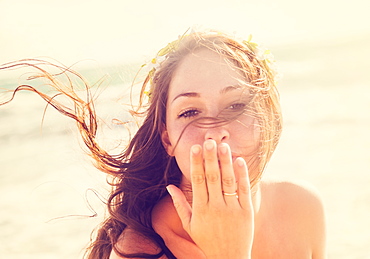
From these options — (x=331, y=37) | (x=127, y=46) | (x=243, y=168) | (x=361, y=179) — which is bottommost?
(x=243, y=168)

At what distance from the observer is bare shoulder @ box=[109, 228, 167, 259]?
319 centimetres

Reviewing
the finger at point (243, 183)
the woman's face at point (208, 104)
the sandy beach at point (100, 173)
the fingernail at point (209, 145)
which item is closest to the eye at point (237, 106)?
the woman's face at point (208, 104)

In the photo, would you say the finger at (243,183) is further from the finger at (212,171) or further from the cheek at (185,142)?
the cheek at (185,142)

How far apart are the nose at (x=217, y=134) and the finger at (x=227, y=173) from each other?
0.29 meters

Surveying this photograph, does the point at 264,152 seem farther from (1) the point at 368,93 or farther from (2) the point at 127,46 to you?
(2) the point at 127,46

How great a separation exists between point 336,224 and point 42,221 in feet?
11.0

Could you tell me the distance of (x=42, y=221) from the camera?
20.7 ft

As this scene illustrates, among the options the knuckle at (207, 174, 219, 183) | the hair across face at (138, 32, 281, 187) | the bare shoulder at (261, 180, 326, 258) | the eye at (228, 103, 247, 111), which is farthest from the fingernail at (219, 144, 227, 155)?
the bare shoulder at (261, 180, 326, 258)

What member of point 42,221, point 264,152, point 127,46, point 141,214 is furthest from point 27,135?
point 264,152

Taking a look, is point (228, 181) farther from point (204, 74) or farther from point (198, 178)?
point (204, 74)

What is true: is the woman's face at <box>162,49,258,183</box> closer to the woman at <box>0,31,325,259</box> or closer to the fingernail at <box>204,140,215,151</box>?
the woman at <box>0,31,325,259</box>

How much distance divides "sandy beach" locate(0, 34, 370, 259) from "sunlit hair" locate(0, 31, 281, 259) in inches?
11.5

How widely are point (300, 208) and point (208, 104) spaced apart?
4.21 feet

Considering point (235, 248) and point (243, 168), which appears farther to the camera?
point (235, 248)
